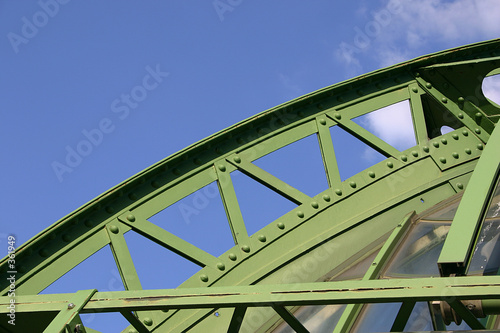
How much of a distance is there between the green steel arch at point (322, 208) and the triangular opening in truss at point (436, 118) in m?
0.02

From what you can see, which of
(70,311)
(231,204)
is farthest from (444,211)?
(70,311)

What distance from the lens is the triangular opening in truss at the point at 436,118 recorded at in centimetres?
726

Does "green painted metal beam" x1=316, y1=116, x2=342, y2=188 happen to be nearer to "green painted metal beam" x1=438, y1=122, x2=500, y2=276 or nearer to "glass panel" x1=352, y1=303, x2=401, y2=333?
"glass panel" x1=352, y1=303, x2=401, y2=333

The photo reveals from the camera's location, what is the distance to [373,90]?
7.18 m

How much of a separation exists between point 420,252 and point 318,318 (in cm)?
109

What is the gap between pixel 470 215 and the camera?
3.75 metres

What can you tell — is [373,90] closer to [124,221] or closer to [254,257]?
[254,257]

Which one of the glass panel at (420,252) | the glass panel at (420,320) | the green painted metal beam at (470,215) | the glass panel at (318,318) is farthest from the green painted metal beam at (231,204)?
the green painted metal beam at (470,215)

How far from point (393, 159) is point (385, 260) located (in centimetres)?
154

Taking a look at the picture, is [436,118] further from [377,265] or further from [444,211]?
[377,265]

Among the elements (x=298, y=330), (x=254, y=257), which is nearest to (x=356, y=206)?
(x=254, y=257)

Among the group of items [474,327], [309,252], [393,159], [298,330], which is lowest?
[474,327]

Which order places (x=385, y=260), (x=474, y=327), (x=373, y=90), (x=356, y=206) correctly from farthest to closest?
(x=373, y=90), (x=356, y=206), (x=385, y=260), (x=474, y=327)

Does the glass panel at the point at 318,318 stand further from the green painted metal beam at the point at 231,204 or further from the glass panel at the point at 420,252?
the green painted metal beam at the point at 231,204
